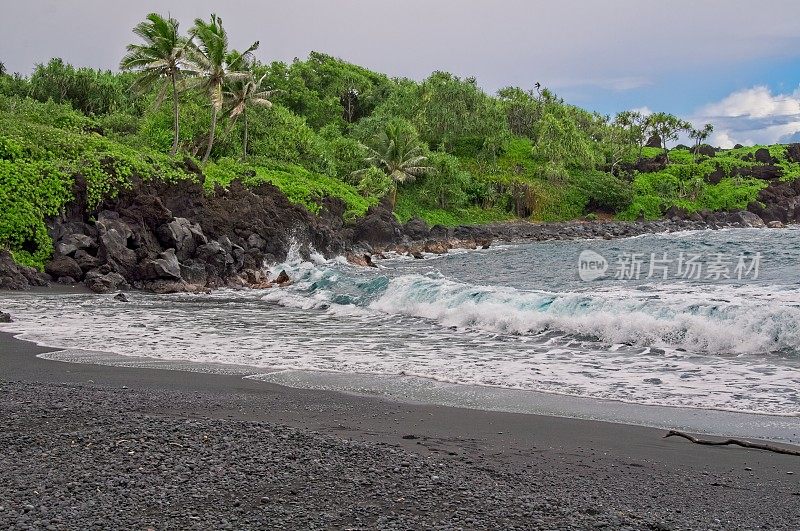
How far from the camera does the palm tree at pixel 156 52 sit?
1321 inches

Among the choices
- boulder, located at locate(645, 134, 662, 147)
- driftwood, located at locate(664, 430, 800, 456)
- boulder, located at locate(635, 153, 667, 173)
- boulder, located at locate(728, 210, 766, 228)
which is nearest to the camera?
driftwood, located at locate(664, 430, 800, 456)

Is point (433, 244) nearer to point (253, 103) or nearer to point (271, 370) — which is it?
point (253, 103)

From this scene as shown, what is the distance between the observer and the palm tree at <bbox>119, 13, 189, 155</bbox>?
33562 mm

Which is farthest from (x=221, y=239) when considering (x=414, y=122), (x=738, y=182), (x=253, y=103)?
(x=738, y=182)

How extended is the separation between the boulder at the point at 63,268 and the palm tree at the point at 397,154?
111 ft

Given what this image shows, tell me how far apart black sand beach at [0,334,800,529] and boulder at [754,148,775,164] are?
89.9 metres

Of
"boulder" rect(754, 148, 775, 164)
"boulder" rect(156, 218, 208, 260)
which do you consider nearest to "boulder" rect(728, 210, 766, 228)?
"boulder" rect(754, 148, 775, 164)

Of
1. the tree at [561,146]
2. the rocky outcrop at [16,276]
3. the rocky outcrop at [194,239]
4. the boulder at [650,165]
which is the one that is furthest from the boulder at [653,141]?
the rocky outcrop at [16,276]

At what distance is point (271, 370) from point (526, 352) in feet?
13.8

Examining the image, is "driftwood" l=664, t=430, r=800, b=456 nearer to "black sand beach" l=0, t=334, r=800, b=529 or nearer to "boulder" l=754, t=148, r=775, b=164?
"black sand beach" l=0, t=334, r=800, b=529

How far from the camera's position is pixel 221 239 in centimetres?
2603

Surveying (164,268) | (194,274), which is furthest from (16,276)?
(194,274)

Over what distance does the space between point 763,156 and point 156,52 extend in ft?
252

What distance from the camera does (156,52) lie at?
112 feet
